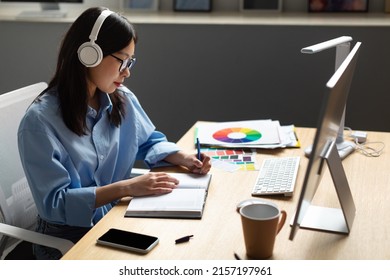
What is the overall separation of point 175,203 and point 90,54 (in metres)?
0.46

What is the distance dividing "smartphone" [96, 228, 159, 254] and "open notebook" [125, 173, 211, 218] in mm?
109

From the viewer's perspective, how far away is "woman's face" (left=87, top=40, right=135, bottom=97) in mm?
1636

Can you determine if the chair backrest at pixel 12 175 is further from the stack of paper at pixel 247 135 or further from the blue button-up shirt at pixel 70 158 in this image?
the stack of paper at pixel 247 135

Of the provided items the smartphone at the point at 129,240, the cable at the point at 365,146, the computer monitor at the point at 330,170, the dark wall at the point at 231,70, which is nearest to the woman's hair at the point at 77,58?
the smartphone at the point at 129,240

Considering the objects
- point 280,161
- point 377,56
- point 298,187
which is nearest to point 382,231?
point 298,187

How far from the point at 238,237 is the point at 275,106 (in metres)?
1.51

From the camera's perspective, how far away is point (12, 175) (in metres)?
1.70

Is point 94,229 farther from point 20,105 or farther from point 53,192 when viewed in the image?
point 20,105

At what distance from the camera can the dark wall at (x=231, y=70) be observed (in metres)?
2.63

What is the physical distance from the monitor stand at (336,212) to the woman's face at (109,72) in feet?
2.11

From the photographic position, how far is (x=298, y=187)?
5.31 feet

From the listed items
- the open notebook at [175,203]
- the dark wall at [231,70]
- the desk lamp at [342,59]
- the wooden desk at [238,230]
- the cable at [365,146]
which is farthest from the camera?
the dark wall at [231,70]

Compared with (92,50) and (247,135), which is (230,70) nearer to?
(247,135)

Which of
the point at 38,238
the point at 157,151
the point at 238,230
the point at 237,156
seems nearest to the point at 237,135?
the point at 237,156
